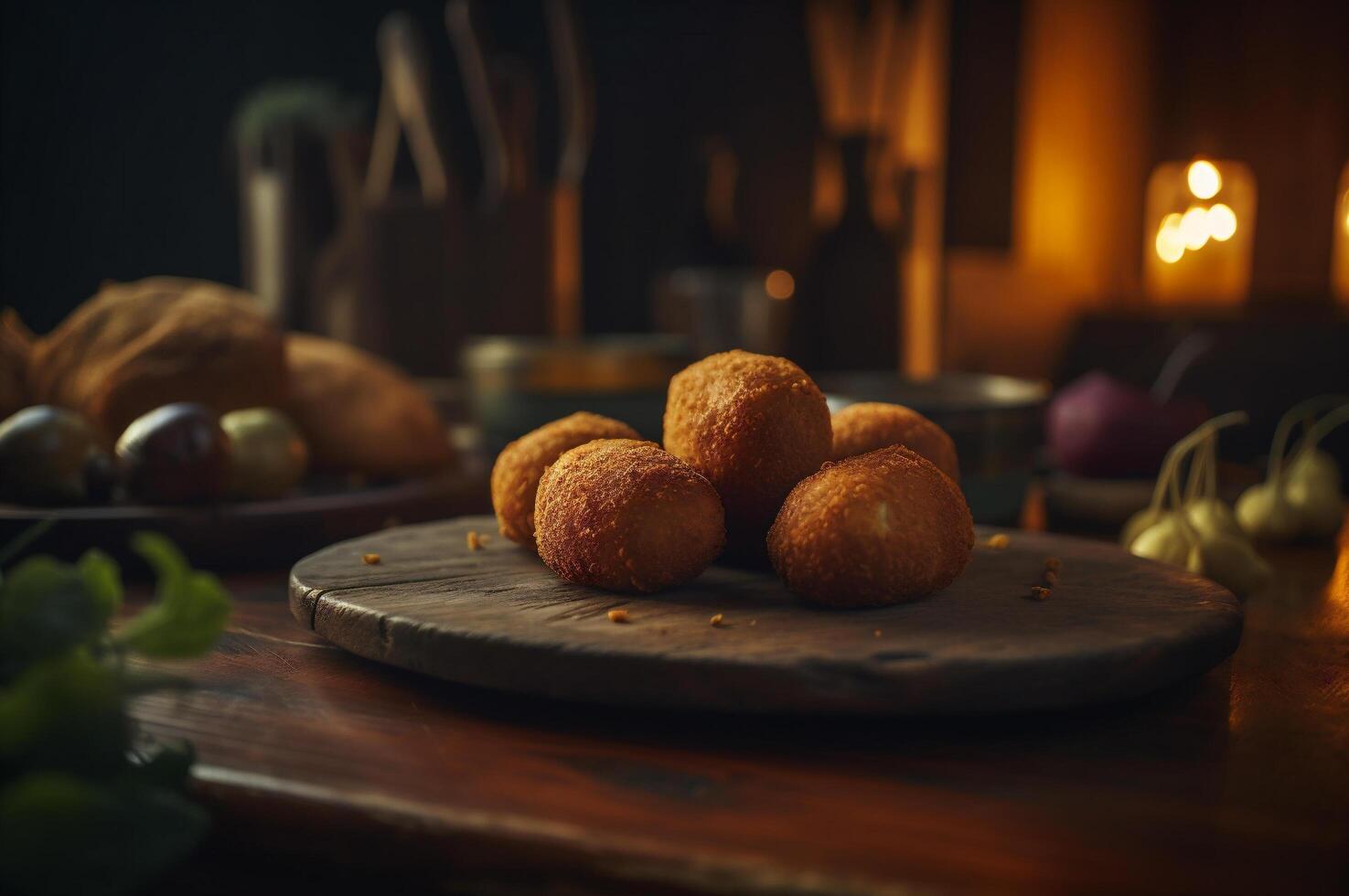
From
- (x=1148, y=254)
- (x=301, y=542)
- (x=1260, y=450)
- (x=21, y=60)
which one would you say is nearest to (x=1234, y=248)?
(x=1148, y=254)

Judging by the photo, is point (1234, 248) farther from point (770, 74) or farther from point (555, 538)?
point (555, 538)

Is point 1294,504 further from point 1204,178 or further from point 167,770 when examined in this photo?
point 1204,178

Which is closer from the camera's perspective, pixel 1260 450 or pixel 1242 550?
pixel 1242 550

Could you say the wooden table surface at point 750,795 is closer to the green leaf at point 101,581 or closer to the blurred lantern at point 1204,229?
the green leaf at point 101,581

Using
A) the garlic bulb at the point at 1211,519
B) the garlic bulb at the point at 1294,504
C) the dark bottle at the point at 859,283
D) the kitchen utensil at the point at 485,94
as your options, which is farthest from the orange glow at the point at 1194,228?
the garlic bulb at the point at 1211,519

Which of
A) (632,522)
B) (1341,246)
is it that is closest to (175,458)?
(632,522)

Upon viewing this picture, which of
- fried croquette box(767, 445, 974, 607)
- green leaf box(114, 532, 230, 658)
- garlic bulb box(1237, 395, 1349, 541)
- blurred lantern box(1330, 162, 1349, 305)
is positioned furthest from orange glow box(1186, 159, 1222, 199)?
green leaf box(114, 532, 230, 658)
